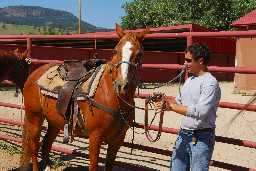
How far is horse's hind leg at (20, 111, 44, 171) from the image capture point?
226 inches

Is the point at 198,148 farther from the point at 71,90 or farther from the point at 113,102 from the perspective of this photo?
A: the point at 71,90

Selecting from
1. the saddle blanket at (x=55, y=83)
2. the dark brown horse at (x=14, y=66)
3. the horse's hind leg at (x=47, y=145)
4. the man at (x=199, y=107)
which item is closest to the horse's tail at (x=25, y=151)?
the horse's hind leg at (x=47, y=145)

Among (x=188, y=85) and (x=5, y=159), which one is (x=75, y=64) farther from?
(x=5, y=159)

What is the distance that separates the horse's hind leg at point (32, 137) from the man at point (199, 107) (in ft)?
7.50

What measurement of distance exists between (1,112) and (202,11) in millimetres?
29562

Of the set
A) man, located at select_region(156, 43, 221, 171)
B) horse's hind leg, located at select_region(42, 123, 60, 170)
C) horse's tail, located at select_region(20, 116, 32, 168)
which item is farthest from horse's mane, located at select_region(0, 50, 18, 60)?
man, located at select_region(156, 43, 221, 171)

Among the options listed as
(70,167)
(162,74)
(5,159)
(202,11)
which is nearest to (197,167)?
(70,167)

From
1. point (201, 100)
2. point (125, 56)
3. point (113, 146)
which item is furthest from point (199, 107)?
point (113, 146)

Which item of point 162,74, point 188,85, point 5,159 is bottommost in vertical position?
point 162,74

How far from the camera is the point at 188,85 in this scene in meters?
3.87

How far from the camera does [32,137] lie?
5.84 m

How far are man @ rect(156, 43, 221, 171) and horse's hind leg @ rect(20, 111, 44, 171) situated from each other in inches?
90.0

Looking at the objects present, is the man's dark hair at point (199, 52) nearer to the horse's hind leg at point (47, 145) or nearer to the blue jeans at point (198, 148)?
the blue jeans at point (198, 148)

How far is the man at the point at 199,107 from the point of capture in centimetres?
366
